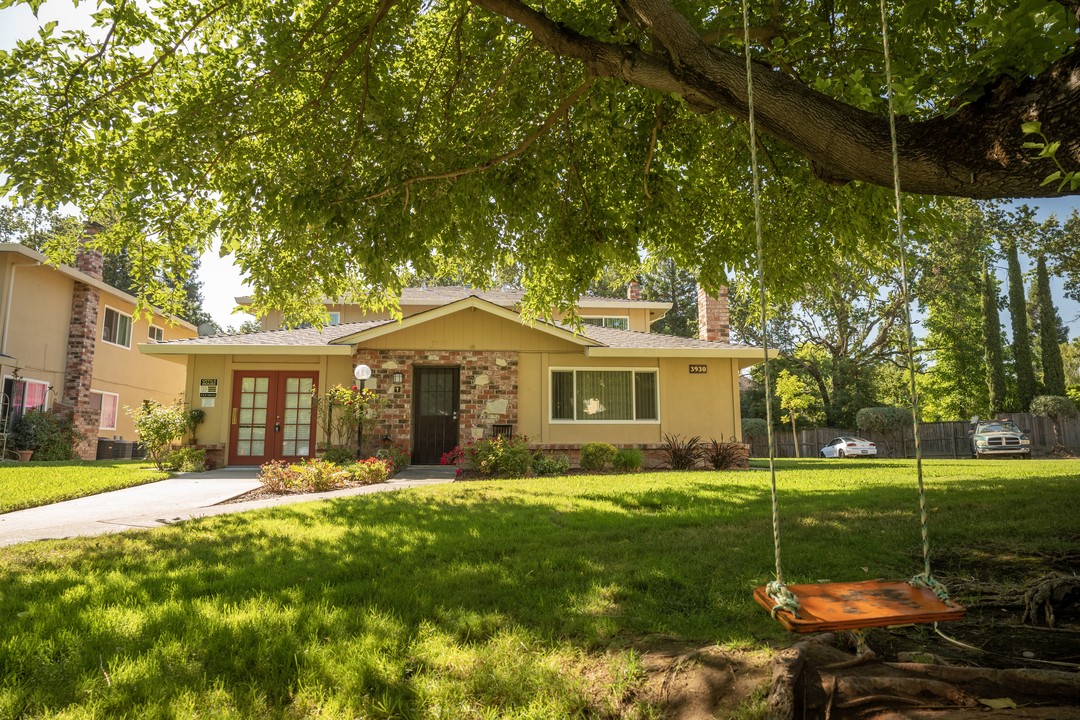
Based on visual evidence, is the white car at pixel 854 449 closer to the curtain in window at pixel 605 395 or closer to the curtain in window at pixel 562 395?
the curtain in window at pixel 605 395

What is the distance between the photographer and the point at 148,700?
2.39 m

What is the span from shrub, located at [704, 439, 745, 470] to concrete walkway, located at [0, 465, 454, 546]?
678cm

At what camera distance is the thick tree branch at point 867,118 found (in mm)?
2961

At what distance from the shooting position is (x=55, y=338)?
17656 mm

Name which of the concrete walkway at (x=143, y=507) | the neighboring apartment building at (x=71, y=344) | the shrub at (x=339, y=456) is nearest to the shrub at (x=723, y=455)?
the concrete walkway at (x=143, y=507)

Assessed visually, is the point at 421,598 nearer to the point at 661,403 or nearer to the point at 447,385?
the point at 447,385

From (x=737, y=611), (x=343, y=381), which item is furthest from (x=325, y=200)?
(x=343, y=381)

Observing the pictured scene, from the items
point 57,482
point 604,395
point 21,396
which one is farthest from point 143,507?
point 21,396

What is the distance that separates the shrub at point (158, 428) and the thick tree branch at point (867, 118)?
12487 mm

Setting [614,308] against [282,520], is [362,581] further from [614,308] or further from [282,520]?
[614,308]

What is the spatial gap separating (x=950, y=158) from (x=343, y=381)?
44.8 feet

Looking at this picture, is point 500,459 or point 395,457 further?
point 395,457

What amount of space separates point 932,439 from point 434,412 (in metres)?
23.4

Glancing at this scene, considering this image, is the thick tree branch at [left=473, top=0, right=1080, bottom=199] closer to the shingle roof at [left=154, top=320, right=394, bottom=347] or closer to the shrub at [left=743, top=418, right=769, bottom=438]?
the shingle roof at [left=154, top=320, right=394, bottom=347]
